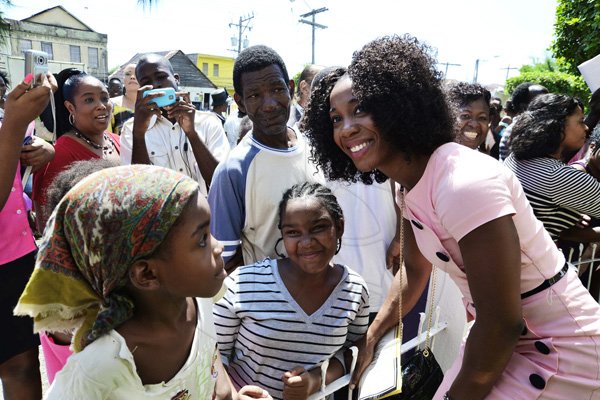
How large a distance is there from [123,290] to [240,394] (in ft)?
2.07

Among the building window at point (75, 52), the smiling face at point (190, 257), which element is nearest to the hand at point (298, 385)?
the smiling face at point (190, 257)

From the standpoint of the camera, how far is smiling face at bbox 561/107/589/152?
2.70 meters

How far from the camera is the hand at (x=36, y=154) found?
7.56 feet

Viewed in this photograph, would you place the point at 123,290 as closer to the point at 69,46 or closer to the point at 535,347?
the point at 535,347

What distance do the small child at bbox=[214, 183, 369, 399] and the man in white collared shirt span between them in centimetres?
112

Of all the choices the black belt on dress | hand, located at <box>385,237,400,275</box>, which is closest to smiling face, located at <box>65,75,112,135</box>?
hand, located at <box>385,237,400,275</box>

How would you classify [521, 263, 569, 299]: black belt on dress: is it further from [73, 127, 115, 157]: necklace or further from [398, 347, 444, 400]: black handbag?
[73, 127, 115, 157]: necklace

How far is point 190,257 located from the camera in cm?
124

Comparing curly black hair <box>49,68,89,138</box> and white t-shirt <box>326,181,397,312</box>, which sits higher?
curly black hair <box>49,68,89,138</box>

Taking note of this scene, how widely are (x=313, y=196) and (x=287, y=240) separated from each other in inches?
9.2

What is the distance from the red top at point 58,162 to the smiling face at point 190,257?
1.51 m

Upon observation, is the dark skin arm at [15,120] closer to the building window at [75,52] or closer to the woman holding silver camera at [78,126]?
the woman holding silver camera at [78,126]

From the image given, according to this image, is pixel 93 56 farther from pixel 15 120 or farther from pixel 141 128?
pixel 15 120

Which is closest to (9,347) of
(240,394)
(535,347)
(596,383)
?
(240,394)
